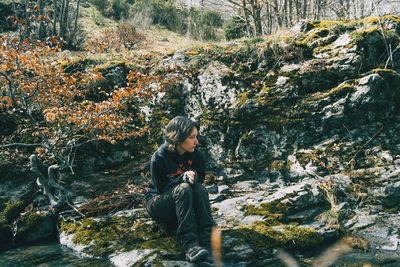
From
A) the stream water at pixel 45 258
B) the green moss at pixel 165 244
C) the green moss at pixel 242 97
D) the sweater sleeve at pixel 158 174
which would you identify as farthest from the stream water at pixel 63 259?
the green moss at pixel 242 97

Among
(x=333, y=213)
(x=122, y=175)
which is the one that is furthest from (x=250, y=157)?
(x=122, y=175)

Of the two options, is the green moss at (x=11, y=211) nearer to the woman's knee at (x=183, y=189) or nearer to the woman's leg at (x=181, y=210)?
the woman's leg at (x=181, y=210)

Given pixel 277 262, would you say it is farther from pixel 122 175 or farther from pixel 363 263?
pixel 122 175

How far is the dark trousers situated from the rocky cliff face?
0.26 metres

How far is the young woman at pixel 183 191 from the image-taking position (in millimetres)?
2551

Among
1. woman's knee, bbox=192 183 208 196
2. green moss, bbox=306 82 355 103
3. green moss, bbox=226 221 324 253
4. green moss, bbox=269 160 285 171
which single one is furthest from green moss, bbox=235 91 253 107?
woman's knee, bbox=192 183 208 196

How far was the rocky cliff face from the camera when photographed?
3072 millimetres

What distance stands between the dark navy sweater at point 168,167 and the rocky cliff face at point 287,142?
2.12 feet

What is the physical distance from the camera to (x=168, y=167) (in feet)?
9.86

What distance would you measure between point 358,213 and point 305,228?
1456 millimetres

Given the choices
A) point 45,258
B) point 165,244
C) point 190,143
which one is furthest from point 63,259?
point 190,143

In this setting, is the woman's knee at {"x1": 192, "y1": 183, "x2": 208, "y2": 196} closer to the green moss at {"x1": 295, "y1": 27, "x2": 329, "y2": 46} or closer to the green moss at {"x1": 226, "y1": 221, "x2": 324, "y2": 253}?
the green moss at {"x1": 226, "y1": 221, "x2": 324, "y2": 253}

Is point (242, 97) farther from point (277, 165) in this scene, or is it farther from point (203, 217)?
point (203, 217)

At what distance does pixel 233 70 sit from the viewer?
6805 mm
